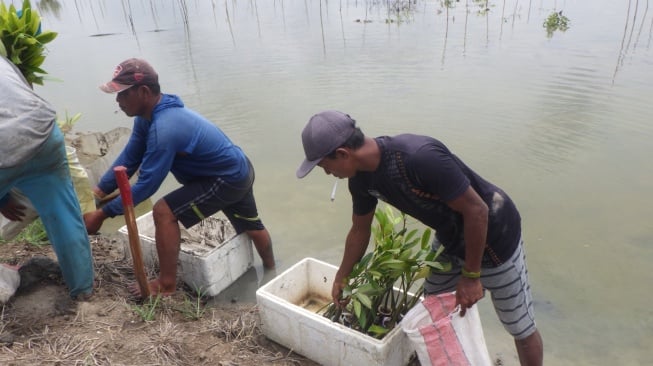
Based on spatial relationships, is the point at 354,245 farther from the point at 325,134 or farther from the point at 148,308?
the point at 148,308

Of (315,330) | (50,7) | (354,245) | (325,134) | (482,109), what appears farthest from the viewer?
(50,7)

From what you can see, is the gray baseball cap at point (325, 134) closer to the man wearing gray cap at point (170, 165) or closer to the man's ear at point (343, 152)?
the man's ear at point (343, 152)

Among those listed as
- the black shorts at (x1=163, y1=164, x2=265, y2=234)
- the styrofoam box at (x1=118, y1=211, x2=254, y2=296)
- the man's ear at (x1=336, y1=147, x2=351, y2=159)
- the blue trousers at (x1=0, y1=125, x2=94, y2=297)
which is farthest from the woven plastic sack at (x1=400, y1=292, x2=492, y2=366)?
the blue trousers at (x1=0, y1=125, x2=94, y2=297)

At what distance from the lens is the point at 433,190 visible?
185 cm

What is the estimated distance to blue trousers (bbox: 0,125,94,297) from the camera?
2338 millimetres

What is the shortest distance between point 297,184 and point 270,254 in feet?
5.06

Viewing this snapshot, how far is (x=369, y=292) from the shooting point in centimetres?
234

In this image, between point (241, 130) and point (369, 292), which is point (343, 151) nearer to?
point (369, 292)

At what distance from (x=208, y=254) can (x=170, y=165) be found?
0.69 metres

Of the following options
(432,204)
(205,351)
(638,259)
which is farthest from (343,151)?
(638,259)

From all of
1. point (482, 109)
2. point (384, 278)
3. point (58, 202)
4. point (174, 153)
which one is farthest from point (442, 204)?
point (482, 109)

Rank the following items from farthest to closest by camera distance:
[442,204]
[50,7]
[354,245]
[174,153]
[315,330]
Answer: [50,7] < [174,153] < [315,330] < [354,245] < [442,204]

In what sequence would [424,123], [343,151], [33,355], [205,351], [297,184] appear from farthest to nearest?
[424,123] → [297,184] → [205,351] → [33,355] → [343,151]

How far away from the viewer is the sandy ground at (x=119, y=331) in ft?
7.66
